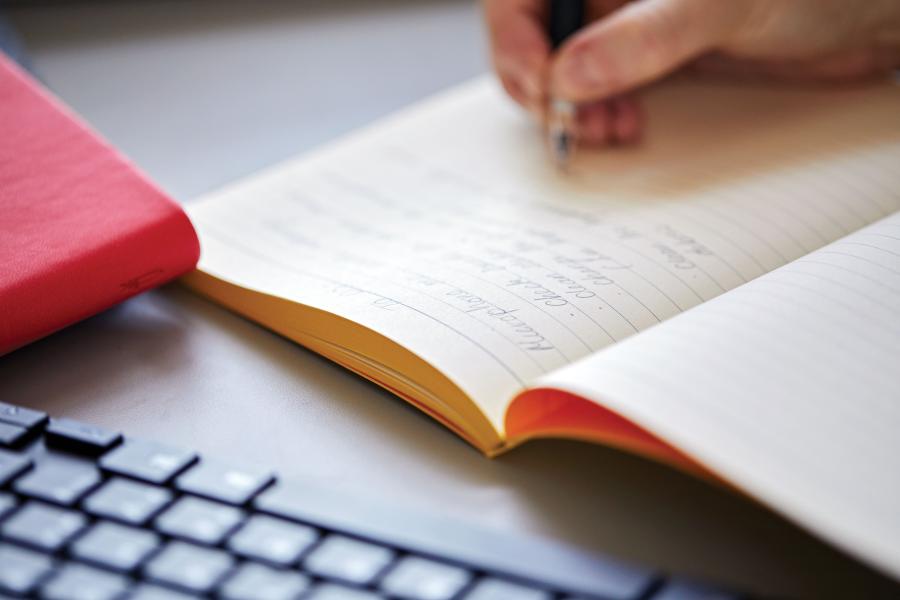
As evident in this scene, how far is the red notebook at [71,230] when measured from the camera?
44 centimetres

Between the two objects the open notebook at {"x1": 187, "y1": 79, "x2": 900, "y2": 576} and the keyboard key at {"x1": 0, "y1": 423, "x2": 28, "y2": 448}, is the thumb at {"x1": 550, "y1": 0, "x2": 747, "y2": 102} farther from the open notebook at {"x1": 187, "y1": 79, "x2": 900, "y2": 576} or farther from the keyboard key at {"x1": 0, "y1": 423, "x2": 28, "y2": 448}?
the keyboard key at {"x1": 0, "y1": 423, "x2": 28, "y2": 448}

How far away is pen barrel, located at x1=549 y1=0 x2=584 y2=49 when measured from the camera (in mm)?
687

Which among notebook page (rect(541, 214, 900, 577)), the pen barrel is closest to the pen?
the pen barrel

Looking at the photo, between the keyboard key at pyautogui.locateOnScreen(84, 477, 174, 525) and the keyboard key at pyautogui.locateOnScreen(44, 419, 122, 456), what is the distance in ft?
0.07

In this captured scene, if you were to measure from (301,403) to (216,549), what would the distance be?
113 mm

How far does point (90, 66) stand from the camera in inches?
32.7

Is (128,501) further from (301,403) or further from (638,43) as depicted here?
(638,43)

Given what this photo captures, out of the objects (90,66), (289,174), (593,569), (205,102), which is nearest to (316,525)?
(593,569)

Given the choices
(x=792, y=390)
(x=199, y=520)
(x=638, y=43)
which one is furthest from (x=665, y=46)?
(x=199, y=520)

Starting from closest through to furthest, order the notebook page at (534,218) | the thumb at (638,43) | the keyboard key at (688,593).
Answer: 1. the keyboard key at (688,593)
2. the notebook page at (534,218)
3. the thumb at (638,43)

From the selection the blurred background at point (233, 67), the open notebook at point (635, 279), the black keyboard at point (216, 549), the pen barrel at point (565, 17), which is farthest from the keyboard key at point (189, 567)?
the pen barrel at point (565, 17)

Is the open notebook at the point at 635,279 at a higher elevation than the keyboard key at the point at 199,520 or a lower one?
higher

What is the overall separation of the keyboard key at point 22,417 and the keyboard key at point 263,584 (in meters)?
0.13

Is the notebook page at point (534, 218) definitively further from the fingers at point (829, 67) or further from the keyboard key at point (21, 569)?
the keyboard key at point (21, 569)
